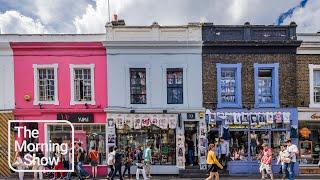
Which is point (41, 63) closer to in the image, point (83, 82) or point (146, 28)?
point (83, 82)

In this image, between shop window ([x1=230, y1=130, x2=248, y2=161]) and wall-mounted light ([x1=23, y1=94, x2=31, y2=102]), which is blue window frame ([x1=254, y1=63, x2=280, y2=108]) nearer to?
shop window ([x1=230, y1=130, x2=248, y2=161])

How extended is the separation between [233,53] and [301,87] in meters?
3.93

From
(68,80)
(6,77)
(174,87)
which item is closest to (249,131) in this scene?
(174,87)

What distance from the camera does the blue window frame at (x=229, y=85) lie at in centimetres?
2309

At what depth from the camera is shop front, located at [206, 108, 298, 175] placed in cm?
2283

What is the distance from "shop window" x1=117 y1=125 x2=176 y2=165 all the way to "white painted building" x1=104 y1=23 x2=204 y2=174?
0.35 feet

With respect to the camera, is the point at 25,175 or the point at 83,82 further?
the point at 83,82

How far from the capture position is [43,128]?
2058cm

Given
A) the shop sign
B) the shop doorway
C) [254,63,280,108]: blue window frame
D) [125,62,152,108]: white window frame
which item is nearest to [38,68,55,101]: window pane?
the shop sign

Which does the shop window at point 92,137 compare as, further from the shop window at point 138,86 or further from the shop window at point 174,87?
the shop window at point 174,87

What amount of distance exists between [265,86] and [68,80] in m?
10.2

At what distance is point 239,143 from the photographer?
23188 millimetres

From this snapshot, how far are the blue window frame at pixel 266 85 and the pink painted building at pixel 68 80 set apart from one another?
25.7 feet

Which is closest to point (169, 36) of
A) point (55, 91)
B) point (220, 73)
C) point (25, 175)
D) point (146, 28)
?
point (146, 28)
